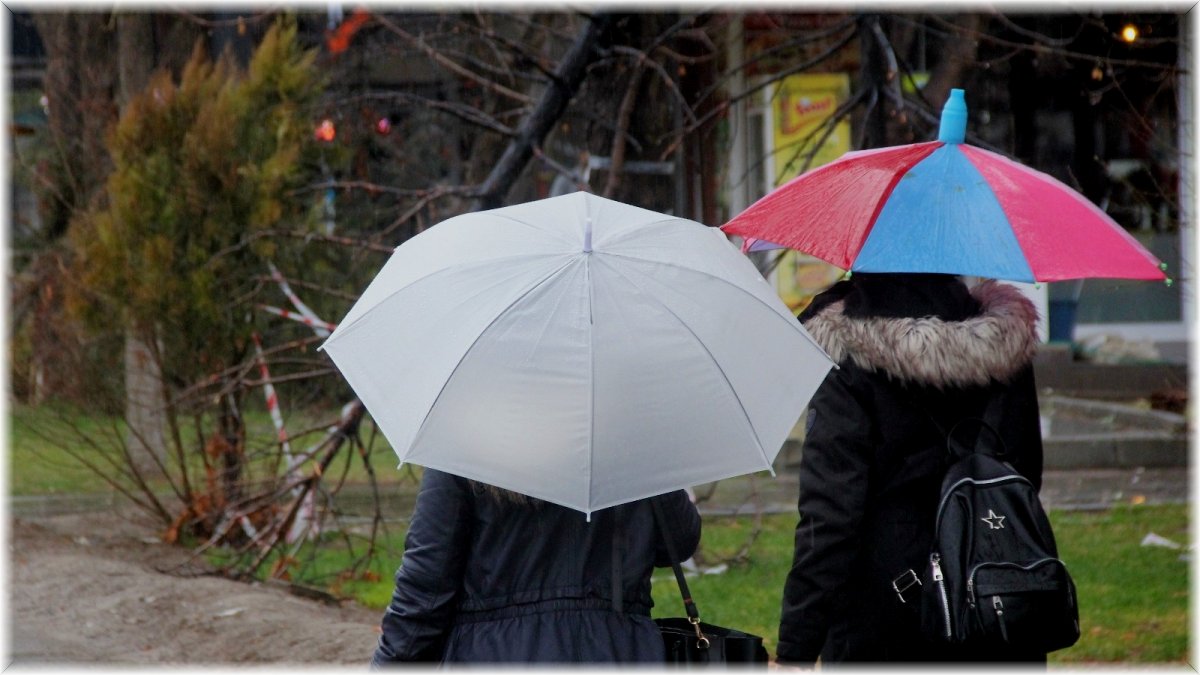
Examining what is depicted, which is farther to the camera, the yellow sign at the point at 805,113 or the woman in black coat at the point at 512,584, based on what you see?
the yellow sign at the point at 805,113

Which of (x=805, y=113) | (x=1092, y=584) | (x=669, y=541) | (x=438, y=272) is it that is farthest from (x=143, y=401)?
(x=805, y=113)

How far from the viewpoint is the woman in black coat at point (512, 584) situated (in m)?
2.95

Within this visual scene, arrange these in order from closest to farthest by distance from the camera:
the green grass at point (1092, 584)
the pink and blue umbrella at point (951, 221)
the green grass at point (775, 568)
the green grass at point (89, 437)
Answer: the pink and blue umbrella at point (951, 221) → the green grass at point (1092, 584) → the green grass at point (775, 568) → the green grass at point (89, 437)

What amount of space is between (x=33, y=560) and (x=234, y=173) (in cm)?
258

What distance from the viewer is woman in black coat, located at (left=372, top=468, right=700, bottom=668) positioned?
2.95m

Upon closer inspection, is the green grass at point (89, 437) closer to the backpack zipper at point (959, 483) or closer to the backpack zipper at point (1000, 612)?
the backpack zipper at point (959, 483)

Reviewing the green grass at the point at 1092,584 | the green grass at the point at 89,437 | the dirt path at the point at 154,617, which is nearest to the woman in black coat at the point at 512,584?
the dirt path at the point at 154,617

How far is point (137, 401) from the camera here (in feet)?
30.0

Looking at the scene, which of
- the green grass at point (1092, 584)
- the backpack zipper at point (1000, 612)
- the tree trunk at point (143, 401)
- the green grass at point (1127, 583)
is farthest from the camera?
the tree trunk at point (143, 401)

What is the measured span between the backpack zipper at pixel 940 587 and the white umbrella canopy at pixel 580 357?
0.56 metres

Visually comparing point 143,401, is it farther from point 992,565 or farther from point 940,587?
point 992,565

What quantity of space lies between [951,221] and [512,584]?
148cm

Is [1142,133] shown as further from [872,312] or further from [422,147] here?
[422,147]

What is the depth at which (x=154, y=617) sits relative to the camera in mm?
7316
